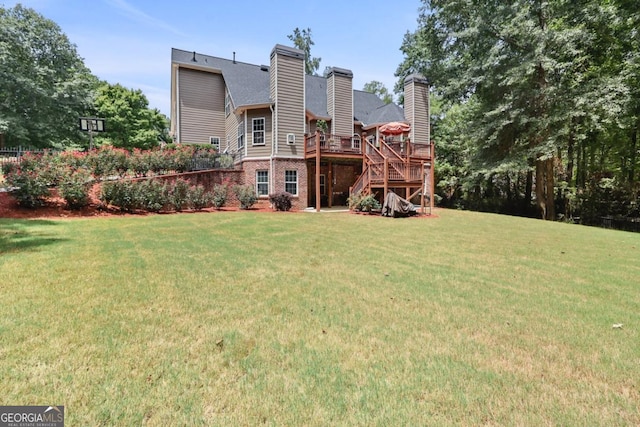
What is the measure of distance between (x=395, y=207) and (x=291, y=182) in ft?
20.4

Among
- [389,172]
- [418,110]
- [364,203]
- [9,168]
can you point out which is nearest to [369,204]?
[364,203]

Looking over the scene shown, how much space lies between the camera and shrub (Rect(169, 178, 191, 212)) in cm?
1356

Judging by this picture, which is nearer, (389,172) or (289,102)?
(389,172)

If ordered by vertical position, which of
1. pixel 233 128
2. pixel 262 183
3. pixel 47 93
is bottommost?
pixel 262 183

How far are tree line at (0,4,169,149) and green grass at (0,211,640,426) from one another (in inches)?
980

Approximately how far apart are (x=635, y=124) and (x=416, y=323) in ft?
68.3

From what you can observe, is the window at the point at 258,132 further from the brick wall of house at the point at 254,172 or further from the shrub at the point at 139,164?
the shrub at the point at 139,164

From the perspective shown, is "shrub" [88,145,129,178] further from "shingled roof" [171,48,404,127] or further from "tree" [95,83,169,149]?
"tree" [95,83,169,149]

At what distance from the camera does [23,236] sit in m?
6.68

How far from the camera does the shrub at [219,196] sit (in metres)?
15.1

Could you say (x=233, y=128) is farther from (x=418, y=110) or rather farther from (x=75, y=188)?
(x=418, y=110)

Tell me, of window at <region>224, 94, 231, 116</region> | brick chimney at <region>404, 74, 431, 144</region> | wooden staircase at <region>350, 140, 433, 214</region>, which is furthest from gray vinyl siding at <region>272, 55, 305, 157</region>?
brick chimney at <region>404, 74, 431, 144</region>

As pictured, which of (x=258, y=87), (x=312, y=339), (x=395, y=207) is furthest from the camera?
(x=258, y=87)

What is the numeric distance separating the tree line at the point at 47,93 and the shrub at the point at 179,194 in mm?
16910
